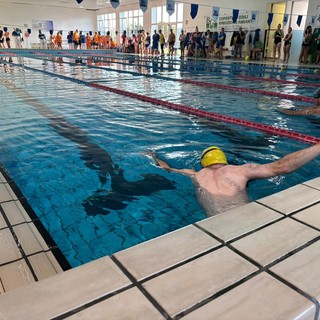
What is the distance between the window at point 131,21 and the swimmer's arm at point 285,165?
3171cm

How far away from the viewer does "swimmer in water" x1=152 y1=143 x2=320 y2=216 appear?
2.33 m

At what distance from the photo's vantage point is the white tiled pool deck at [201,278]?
1.05 m

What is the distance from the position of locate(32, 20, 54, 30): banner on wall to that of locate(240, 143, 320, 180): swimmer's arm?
35.4 m

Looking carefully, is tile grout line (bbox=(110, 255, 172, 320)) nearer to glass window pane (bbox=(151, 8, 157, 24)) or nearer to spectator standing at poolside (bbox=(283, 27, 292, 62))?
spectator standing at poolside (bbox=(283, 27, 292, 62))

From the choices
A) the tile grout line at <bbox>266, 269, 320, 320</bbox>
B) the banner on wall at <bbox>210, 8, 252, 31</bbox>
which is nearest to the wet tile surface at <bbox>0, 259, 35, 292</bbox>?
the tile grout line at <bbox>266, 269, 320, 320</bbox>

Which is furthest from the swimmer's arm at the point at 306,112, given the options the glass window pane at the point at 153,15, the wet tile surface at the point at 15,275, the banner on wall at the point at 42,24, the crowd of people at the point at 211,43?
the banner on wall at the point at 42,24

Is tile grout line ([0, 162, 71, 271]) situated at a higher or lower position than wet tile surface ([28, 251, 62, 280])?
lower

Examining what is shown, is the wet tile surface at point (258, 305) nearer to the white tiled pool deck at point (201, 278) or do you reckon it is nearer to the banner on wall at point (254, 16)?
the white tiled pool deck at point (201, 278)

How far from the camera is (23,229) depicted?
2.11 meters

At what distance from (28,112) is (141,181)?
11.8 feet

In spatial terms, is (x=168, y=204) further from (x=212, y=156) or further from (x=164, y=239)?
(x=164, y=239)

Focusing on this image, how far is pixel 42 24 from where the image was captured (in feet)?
109

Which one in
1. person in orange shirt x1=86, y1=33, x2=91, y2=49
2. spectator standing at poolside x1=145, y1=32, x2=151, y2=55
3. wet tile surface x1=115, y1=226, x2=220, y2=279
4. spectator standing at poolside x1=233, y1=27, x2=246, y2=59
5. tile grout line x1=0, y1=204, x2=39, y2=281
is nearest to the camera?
wet tile surface x1=115, y1=226, x2=220, y2=279

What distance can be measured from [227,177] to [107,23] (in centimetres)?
3707
